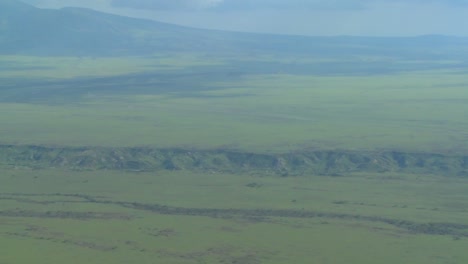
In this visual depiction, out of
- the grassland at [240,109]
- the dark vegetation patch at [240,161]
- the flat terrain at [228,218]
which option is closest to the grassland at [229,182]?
the flat terrain at [228,218]

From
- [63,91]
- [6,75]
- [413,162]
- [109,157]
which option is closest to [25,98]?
[63,91]

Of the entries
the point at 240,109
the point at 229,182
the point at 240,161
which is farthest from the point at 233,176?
the point at 240,109

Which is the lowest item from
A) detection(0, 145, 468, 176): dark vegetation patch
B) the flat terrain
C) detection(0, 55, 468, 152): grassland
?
the flat terrain

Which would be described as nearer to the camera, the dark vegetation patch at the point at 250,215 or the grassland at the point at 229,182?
the grassland at the point at 229,182

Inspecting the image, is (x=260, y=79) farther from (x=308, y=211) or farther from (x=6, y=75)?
(x=308, y=211)

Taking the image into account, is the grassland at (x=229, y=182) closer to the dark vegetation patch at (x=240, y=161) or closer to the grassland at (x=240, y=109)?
the grassland at (x=240, y=109)

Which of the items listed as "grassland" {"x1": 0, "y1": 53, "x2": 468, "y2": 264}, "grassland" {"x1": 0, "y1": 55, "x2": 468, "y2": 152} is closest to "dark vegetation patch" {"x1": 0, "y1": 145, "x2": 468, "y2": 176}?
"grassland" {"x1": 0, "y1": 53, "x2": 468, "y2": 264}

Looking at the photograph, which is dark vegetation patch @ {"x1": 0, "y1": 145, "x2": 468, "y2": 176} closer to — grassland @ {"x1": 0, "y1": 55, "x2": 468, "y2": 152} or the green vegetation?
the green vegetation

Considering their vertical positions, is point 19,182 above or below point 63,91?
below
